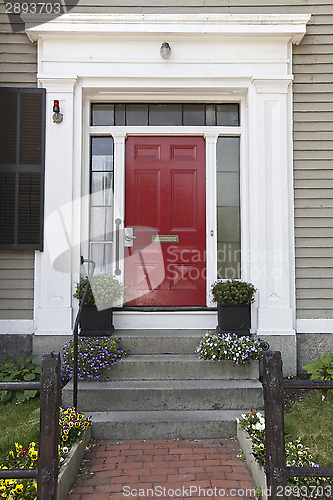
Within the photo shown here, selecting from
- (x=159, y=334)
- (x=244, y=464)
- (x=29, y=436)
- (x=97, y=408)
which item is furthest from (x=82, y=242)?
(x=244, y=464)

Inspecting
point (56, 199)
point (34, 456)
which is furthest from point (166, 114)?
point (34, 456)

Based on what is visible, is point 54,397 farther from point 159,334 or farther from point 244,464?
point 159,334

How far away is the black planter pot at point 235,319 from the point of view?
3.51 metres

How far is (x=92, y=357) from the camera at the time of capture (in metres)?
3.16

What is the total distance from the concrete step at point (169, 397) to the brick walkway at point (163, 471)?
0.29 m

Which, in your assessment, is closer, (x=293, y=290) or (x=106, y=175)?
(x=293, y=290)

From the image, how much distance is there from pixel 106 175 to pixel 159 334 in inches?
73.5

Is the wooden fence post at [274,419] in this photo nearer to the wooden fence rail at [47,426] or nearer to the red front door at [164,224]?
the wooden fence rail at [47,426]

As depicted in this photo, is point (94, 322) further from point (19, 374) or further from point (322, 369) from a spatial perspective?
point (322, 369)

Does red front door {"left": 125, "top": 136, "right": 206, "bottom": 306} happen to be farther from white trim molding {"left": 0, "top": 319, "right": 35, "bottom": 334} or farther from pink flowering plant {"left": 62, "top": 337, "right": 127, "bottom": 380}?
white trim molding {"left": 0, "top": 319, "right": 35, "bottom": 334}

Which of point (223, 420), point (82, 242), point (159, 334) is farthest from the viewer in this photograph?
point (82, 242)

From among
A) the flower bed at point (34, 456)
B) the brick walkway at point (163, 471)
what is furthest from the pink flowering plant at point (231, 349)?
the flower bed at point (34, 456)

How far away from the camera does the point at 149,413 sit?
117 inches

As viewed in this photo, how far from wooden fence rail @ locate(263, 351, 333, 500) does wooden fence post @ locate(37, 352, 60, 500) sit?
3.42ft
